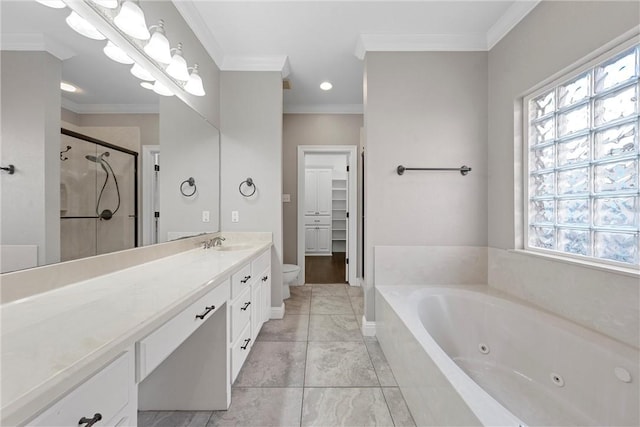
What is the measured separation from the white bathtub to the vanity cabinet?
96 cm

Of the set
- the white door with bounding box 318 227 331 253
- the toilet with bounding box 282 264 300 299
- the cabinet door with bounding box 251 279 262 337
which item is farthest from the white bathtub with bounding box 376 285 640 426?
the white door with bounding box 318 227 331 253

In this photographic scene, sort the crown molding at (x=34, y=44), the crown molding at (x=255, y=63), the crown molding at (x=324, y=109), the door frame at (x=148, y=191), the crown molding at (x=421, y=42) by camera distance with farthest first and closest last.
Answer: the crown molding at (x=324, y=109)
the crown molding at (x=255, y=63)
the crown molding at (x=421, y=42)
the door frame at (x=148, y=191)
the crown molding at (x=34, y=44)

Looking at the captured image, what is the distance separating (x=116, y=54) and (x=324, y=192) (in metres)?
5.13

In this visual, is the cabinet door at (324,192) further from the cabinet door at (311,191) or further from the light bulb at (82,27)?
the light bulb at (82,27)

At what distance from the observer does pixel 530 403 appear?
1.26 metres

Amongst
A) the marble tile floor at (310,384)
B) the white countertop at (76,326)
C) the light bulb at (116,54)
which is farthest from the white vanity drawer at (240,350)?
the light bulb at (116,54)

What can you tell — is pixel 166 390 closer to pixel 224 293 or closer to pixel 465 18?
pixel 224 293

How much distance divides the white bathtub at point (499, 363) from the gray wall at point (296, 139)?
1.79 metres

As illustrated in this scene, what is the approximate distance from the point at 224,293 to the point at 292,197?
226 cm

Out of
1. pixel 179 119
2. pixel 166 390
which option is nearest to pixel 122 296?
pixel 166 390

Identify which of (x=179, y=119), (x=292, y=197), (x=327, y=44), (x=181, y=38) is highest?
(x=327, y=44)

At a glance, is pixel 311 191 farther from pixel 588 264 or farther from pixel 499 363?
pixel 588 264

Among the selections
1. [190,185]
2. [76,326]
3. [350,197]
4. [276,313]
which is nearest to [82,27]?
[190,185]

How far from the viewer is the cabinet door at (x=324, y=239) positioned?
6172mm
